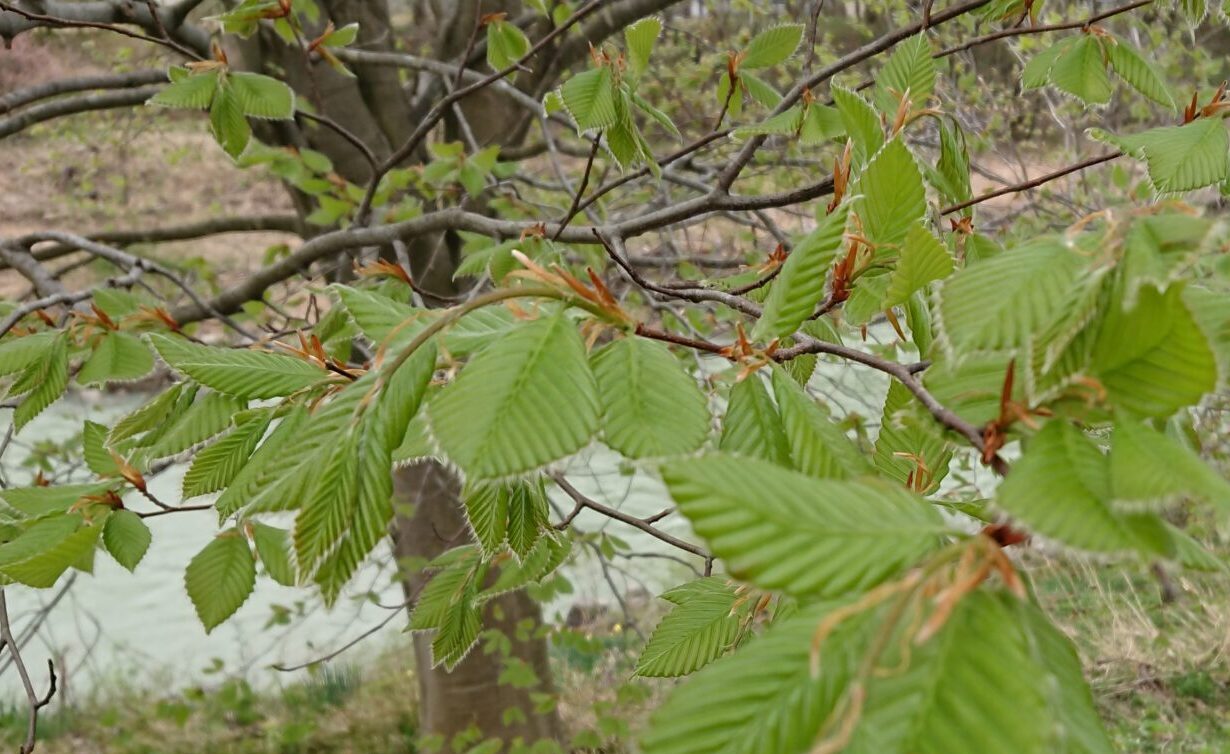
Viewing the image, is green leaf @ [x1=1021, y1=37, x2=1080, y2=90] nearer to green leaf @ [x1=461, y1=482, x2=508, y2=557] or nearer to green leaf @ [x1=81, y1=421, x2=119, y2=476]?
green leaf @ [x1=461, y1=482, x2=508, y2=557]

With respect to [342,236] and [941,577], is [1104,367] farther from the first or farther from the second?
[342,236]

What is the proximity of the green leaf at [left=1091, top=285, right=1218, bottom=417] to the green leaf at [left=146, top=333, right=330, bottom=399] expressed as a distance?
51 cm

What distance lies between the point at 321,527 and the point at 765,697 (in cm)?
25

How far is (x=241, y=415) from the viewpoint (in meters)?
0.66

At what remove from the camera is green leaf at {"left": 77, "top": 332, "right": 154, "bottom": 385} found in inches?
44.3

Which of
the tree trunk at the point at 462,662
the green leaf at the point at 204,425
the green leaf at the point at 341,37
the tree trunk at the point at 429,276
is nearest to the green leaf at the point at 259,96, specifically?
the green leaf at the point at 341,37

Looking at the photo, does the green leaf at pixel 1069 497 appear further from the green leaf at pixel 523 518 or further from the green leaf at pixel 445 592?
the green leaf at pixel 445 592

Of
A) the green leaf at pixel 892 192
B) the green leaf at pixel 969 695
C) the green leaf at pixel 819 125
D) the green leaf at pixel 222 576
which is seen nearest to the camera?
the green leaf at pixel 969 695

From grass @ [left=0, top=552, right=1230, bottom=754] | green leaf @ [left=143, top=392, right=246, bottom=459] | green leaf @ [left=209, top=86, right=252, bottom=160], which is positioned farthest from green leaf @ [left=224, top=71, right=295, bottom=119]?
grass @ [left=0, top=552, right=1230, bottom=754]

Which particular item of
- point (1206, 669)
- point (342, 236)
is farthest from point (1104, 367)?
point (1206, 669)

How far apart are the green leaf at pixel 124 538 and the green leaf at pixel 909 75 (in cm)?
88

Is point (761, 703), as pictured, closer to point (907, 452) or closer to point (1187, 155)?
point (907, 452)

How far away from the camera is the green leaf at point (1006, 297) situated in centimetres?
38

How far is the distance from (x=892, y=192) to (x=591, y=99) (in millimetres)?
512
